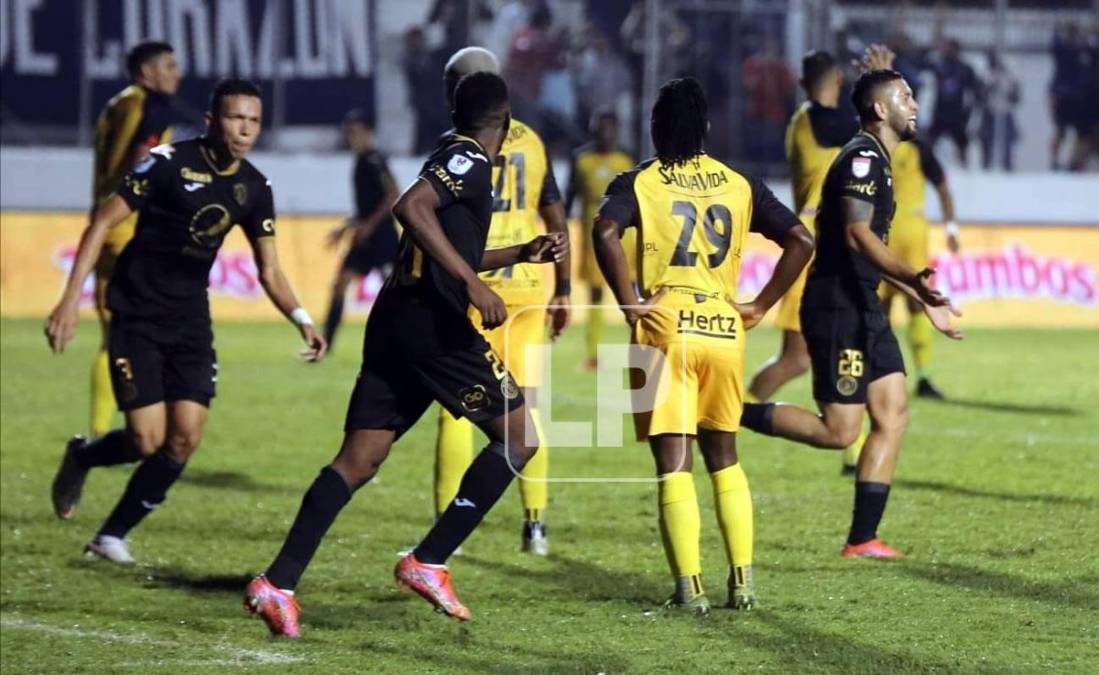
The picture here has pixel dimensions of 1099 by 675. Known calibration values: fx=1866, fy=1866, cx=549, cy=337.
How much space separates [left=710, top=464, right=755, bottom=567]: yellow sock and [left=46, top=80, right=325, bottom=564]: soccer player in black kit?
5.81ft

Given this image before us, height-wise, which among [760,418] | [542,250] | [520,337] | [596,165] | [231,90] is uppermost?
[231,90]

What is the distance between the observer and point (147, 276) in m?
7.92

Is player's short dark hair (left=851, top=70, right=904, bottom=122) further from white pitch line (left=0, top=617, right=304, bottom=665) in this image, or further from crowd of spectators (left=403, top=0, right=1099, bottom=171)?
crowd of spectators (left=403, top=0, right=1099, bottom=171)

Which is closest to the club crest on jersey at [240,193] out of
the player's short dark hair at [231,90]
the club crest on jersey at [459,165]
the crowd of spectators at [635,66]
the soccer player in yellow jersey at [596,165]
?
the player's short dark hair at [231,90]

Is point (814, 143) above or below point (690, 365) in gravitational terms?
above

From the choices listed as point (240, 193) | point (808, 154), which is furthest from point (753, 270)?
point (240, 193)

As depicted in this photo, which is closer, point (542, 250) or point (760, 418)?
point (542, 250)

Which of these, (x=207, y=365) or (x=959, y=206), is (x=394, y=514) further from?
(x=959, y=206)

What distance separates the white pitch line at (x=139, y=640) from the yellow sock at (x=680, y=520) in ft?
4.77

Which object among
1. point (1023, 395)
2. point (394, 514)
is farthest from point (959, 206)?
point (394, 514)

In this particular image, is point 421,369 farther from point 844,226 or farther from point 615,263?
point 844,226

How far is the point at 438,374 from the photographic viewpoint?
651 centimetres

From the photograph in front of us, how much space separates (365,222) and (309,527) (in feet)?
36.4

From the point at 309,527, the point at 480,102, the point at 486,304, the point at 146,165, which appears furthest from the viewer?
the point at 146,165
